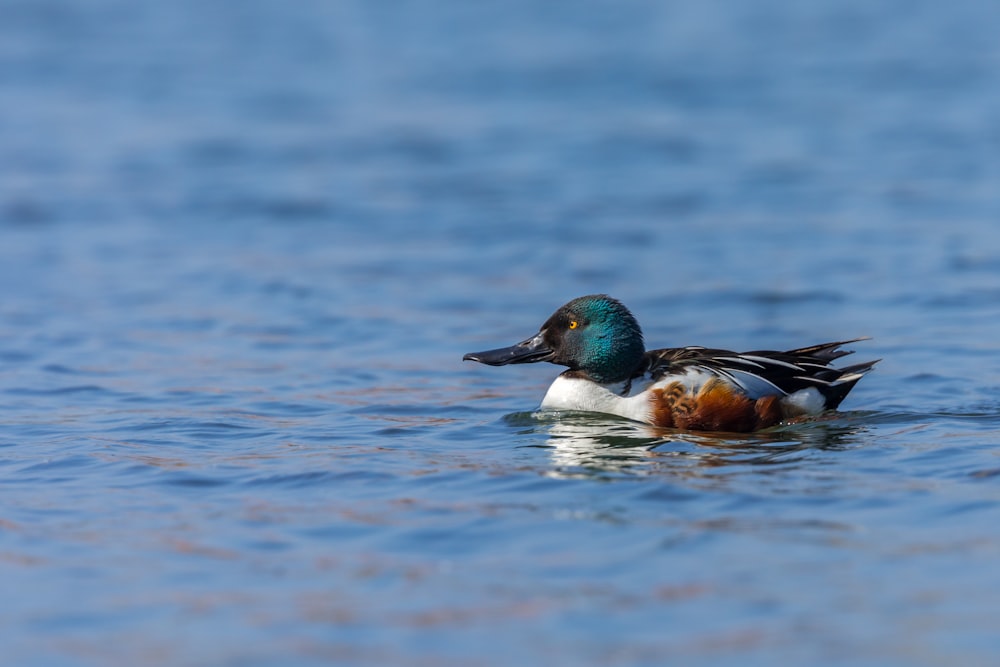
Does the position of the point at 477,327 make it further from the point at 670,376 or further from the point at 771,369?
the point at 771,369

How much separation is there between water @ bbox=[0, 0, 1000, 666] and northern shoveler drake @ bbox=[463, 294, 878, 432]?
251mm

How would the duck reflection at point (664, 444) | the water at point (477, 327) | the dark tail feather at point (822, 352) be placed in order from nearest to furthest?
the water at point (477, 327)
the duck reflection at point (664, 444)
the dark tail feather at point (822, 352)

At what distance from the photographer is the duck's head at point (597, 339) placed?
29.0 ft

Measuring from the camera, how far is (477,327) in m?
12.1

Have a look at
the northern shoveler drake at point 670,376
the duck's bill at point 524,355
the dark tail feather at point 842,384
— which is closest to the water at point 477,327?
the dark tail feather at point 842,384

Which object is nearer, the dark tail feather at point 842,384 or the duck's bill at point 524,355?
the dark tail feather at point 842,384

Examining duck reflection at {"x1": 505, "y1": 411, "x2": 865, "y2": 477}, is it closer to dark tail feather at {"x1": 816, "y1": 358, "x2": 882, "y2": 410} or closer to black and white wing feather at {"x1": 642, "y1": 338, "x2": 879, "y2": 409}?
dark tail feather at {"x1": 816, "y1": 358, "x2": 882, "y2": 410}

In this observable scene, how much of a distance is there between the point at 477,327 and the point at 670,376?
357 cm

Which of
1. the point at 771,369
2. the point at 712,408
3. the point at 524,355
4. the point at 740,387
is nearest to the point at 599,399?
the point at 524,355

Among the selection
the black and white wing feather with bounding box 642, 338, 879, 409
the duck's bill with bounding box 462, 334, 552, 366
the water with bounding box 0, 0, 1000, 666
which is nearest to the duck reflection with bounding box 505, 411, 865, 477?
the water with bounding box 0, 0, 1000, 666

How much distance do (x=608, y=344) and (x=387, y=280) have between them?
5.21m

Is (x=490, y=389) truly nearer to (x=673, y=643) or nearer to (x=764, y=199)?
(x=673, y=643)

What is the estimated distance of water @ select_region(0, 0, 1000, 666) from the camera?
5.65 m

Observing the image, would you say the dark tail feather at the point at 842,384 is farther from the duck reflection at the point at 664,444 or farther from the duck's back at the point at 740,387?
the duck reflection at the point at 664,444
